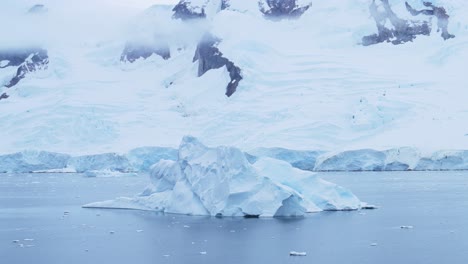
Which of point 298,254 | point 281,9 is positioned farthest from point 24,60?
point 298,254

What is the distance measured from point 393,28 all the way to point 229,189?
61213 millimetres

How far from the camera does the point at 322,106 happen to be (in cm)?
6438

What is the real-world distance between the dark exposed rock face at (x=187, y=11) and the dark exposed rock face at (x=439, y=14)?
963 inches

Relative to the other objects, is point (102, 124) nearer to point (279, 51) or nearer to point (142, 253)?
point (279, 51)

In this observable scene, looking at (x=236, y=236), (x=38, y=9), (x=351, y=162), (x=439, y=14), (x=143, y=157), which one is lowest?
(x=143, y=157)

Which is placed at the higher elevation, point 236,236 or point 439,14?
point 236,236

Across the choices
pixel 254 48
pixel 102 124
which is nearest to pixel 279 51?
pixel 254 48

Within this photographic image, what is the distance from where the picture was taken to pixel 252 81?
243 feet

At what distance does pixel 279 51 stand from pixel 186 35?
69.8ft

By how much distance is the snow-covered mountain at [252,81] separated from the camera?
59.4m

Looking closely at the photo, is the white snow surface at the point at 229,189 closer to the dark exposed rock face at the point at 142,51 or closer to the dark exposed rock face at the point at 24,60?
the dark exposed rock face at the point at 24,60

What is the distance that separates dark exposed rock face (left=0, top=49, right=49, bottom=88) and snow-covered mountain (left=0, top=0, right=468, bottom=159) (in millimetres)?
237

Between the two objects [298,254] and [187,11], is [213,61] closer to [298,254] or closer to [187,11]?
[187,11]

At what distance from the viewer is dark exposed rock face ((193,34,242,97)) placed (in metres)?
74.7
